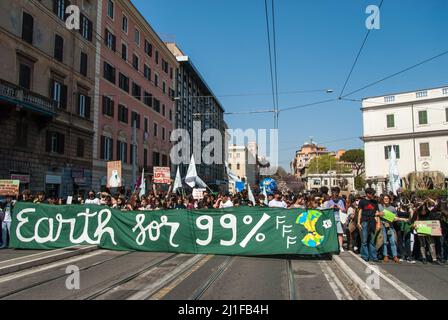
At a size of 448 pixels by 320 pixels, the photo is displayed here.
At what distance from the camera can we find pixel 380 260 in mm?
9836

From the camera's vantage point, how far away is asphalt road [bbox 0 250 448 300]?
6.30 meters

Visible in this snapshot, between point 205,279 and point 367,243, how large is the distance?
4678mm

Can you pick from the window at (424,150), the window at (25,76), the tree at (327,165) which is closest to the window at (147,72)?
the window at (25,76)

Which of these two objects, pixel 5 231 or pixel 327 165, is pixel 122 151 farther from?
pixel 327 165

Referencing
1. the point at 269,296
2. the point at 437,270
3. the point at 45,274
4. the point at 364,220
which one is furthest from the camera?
the point at 364,220

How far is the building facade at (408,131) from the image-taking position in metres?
48.9

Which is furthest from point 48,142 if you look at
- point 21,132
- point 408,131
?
point 408,131

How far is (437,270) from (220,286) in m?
5.12

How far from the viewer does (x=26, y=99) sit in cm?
2208

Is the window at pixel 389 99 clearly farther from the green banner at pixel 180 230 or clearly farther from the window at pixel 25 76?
the green banner at pixel 180 230

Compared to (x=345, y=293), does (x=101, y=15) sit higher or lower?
higher

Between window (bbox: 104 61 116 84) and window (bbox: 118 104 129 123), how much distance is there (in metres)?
2.66
